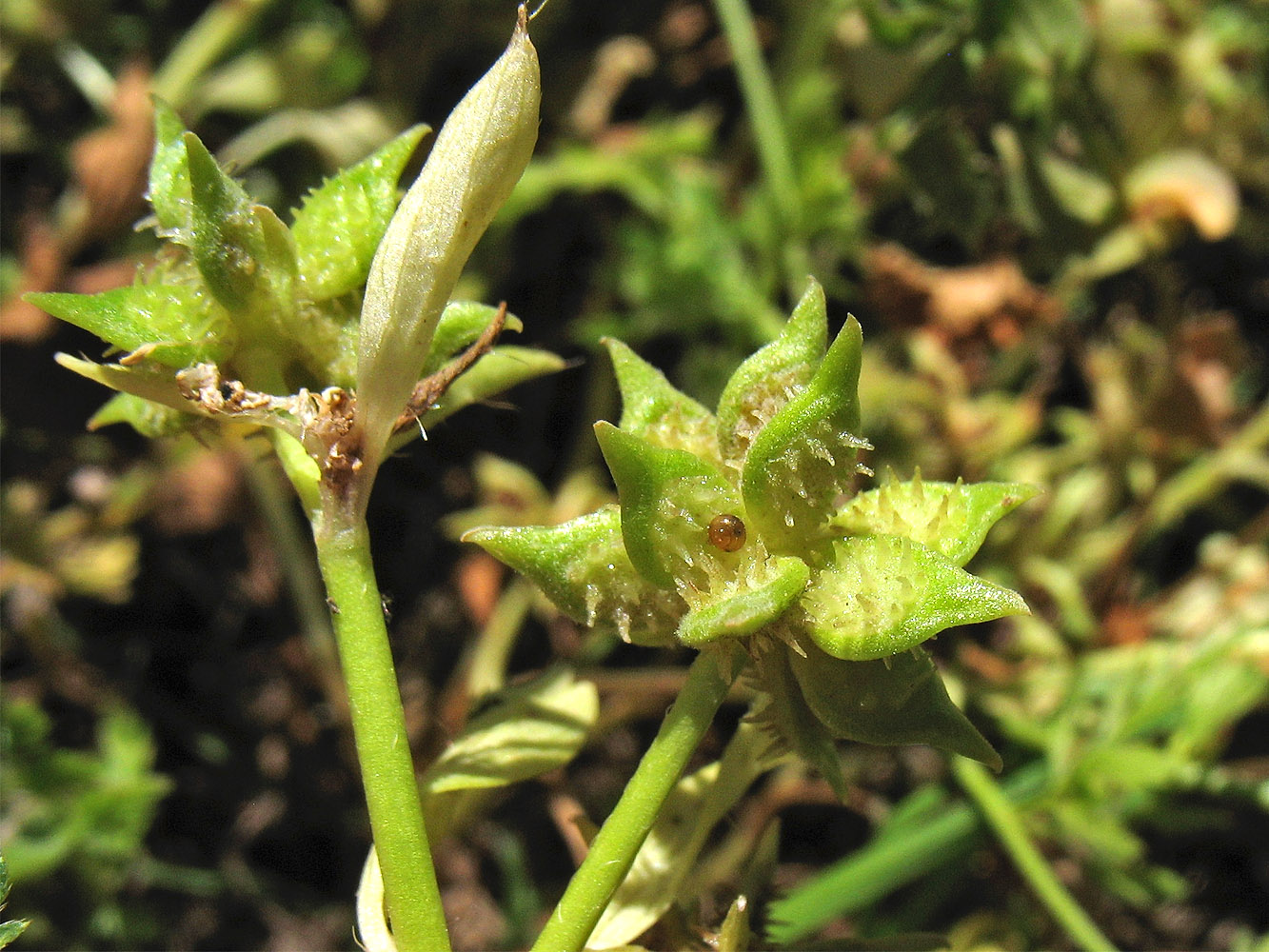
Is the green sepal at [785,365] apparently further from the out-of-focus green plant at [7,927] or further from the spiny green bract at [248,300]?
the out-of-focus green plant at [7,927]

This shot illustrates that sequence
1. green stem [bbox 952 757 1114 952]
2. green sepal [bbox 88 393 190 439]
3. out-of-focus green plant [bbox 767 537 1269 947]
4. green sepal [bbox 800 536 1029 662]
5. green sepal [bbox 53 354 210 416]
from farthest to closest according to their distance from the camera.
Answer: out-of-focus green plant [bbox 767 537 1269 947], green stem [bbox 952 757 1114 952], green sepal [bbox 88 393 190 439], green sepal [bbox 53 354 210 416], green sepal [bbox 800 536 1029 662]

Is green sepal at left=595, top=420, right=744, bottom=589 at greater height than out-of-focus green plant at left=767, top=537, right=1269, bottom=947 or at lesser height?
greater

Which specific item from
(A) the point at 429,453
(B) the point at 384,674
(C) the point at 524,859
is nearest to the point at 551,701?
(B) the point at 384,674

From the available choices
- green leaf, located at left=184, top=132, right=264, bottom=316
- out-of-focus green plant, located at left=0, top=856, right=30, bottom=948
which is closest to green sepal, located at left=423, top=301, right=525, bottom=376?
green leaf, located at left=184, top=132, right=264, bottom=316

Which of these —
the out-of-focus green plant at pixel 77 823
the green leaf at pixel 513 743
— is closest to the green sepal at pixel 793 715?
the green leaf at pixel 513 743

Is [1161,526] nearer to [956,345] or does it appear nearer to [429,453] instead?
[956,345]

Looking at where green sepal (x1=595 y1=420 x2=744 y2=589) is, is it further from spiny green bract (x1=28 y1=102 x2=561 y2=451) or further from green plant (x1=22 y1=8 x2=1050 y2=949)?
spiny green bract (x1=28 y1=102 x2=561 y2=451)

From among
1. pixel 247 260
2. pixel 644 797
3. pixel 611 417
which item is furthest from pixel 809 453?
pixel 611 417
